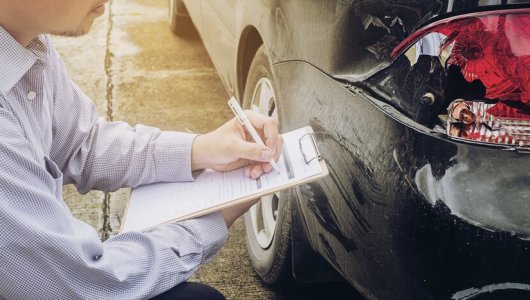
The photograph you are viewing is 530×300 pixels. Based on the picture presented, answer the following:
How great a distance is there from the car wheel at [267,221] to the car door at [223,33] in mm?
389

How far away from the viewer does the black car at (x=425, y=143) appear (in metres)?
1.27

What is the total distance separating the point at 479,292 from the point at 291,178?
48 centimetres

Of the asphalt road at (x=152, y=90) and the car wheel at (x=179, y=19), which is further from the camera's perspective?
the car wheel at (x=179, y=19)

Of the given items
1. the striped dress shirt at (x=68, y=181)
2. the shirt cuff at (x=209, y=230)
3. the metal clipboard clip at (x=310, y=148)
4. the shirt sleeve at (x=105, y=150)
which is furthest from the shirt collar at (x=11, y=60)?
the metal clipboard clip at (x=310, y=148)

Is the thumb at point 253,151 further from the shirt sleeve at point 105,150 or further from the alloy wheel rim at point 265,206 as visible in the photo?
the alloy wheel rim at point 265,206

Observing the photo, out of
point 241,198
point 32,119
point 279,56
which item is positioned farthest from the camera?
point 279,56

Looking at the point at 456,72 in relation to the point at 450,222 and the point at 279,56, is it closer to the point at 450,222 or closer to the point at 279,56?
the point at 450,222

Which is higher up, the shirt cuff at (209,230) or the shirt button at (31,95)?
the shirt button at (31,95)

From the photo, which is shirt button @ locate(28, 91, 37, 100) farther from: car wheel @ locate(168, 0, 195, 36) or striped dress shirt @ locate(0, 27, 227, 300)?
car wheel @ locate(168, 0, 195, 36)

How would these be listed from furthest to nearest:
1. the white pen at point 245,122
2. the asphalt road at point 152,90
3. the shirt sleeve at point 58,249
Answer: the asphalt road at point 152,90, the white pen at point 245,122, the shirt sleeve at point 58,249

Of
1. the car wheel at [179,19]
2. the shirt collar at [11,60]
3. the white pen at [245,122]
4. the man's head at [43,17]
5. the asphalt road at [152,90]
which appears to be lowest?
the asphalt road at [152,90]

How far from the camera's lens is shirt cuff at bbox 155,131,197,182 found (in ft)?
5.54

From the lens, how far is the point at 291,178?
151 centimetres

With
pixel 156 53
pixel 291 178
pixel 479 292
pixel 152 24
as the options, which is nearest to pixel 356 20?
pixel 291 178
